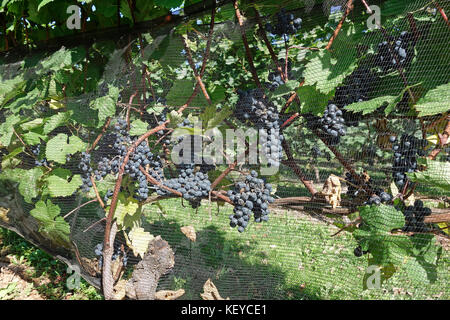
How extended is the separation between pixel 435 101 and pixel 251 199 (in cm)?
73

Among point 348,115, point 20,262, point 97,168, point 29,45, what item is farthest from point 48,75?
point 348,115

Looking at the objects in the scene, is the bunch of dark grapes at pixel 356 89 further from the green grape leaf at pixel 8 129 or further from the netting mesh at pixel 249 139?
the green grape leaf at pixel 8 129

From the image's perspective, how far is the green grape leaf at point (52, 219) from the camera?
1946 millimetres

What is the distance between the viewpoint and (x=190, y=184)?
1540 millimetres

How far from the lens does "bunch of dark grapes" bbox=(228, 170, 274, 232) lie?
1387 millimetres

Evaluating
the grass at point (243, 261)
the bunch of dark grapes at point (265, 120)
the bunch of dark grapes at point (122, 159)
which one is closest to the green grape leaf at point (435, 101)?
the bunch of dark grapes at point (265, 120)

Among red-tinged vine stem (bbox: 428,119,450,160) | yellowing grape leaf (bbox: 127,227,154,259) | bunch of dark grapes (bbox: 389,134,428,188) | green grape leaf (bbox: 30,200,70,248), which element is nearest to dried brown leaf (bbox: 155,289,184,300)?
yellowing grape leaf (bbox: 127,227,154,259)

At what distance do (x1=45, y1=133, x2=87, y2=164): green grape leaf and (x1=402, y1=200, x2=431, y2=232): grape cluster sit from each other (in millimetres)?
1559

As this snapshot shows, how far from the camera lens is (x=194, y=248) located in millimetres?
1843

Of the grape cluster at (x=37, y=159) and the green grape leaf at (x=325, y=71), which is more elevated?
the green grape leaf at (x=325, y=71)

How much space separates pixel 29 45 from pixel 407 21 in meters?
2.13

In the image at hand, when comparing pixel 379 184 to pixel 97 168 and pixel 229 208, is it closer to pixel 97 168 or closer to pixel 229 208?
pixel 229 208

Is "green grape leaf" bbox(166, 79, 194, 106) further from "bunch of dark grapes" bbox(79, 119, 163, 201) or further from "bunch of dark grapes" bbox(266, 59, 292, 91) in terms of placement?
"bunch of dark grapes" bbox(266, 59, 292, 91)

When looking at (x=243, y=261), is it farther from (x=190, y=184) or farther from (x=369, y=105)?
(x=369, y=105)
